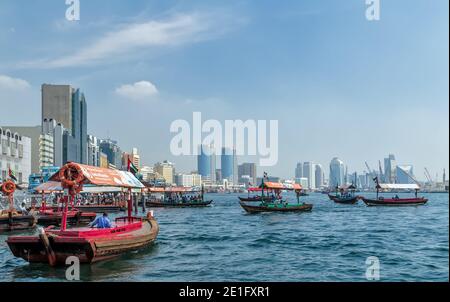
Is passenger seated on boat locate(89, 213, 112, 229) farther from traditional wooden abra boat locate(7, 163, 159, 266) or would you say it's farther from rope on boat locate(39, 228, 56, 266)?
rope on boat locate(39, 228, 56, 266)

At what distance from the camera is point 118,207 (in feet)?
267

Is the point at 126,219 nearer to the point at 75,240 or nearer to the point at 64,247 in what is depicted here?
the point at 64,247

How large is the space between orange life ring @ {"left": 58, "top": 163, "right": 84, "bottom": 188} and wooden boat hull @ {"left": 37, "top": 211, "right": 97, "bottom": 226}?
27.6 metres

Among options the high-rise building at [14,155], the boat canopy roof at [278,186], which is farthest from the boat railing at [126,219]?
the high-rise building at [14,155]

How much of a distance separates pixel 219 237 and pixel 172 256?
A: 10.3 meters

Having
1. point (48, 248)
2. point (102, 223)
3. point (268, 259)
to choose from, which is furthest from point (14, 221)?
point (268, 259)

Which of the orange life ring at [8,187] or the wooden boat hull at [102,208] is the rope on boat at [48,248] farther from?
the wooden boat hull at [102,208]

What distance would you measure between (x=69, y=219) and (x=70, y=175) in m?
29.2

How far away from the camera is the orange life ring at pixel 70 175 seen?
23.8 metres

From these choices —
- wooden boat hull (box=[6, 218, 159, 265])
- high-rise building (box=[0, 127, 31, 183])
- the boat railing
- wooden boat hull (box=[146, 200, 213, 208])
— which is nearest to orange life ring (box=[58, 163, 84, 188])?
wooden boat hull (box=[6, 218, 159, 265])

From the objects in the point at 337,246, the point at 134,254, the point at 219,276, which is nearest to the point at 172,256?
the point at 134,254
